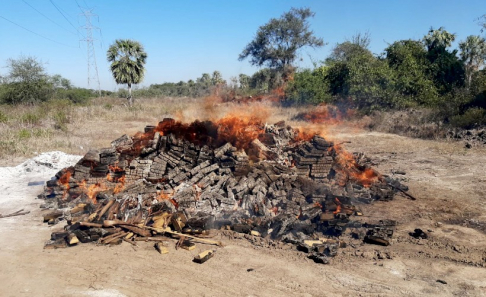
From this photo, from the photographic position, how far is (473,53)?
2430 cm

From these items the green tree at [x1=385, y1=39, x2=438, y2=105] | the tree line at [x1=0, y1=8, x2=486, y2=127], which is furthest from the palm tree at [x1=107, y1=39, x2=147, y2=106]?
the green tree at [x1=385, y1=39, x2=438, y2=105]

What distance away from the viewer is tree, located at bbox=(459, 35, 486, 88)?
23.9m

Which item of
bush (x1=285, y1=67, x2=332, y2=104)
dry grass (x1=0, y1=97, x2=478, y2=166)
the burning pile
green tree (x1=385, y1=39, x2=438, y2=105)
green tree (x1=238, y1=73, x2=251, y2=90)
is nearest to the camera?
the burning pile

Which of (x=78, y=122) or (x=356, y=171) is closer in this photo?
(x=356, y=171)

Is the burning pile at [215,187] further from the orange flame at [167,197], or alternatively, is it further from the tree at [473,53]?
the tree at [473,53]

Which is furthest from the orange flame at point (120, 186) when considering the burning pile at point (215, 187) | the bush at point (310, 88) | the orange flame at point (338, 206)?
the bush at point (310, 88)

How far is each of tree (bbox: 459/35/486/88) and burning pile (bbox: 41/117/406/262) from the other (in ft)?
55.7

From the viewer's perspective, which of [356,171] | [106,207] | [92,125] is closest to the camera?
[106,207]

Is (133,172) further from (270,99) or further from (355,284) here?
(270,99)

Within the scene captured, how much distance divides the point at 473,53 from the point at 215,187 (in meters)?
23.5

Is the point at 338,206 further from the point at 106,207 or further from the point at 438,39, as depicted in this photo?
the point at 438,39

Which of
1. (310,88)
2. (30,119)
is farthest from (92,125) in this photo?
(310,88)

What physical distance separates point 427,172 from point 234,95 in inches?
1080

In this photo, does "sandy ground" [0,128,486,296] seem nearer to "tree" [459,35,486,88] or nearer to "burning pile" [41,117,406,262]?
"burning pile" [41,117,406,262]
